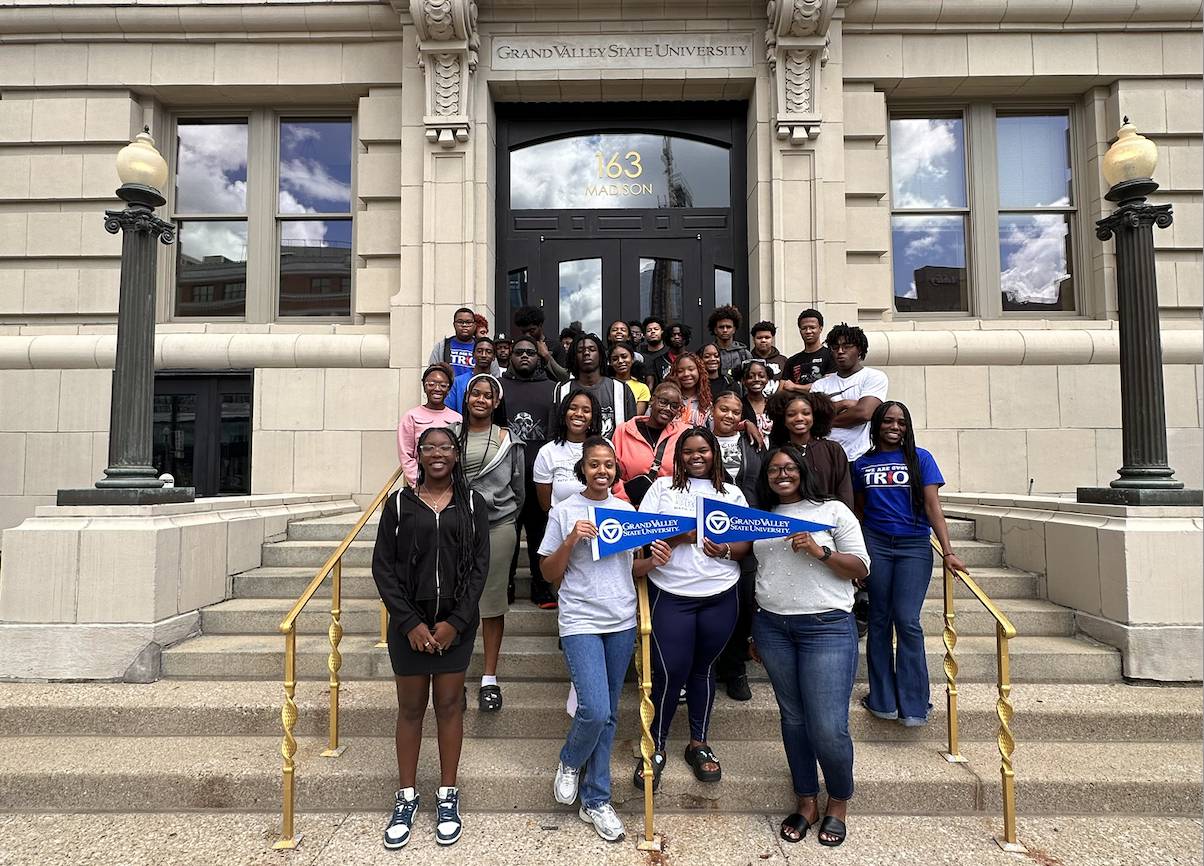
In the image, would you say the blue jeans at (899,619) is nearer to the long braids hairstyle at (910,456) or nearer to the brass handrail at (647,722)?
the long braids hairstyle at (910,456)

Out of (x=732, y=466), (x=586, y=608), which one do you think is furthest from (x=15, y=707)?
(x=732, y=466)

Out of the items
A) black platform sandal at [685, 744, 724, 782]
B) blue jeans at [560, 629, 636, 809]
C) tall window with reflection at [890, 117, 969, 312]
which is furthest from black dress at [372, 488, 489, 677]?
tall window with reflection at [890, 117, 969, 312]

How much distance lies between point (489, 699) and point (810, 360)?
3.96 m

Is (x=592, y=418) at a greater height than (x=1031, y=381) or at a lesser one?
lesser

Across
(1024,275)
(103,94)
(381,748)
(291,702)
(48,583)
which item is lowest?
(381,748)

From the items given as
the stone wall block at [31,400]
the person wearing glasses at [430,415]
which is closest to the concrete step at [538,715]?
the person wearing glasses at [430,415]

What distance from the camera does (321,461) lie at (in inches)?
352

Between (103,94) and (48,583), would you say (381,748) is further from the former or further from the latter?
(103,94)

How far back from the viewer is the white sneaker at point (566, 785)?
3865 millimetres

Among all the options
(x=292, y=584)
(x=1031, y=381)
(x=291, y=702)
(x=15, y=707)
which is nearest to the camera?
(x=291, y=702)

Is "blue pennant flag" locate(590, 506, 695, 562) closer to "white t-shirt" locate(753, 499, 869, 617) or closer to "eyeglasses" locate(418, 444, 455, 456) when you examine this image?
"white t-shirt" locate(753, 499, 869, 617)

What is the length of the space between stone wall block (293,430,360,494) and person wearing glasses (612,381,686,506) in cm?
511

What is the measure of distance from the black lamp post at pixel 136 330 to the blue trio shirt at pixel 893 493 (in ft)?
17.8

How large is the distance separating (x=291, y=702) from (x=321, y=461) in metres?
5.53
